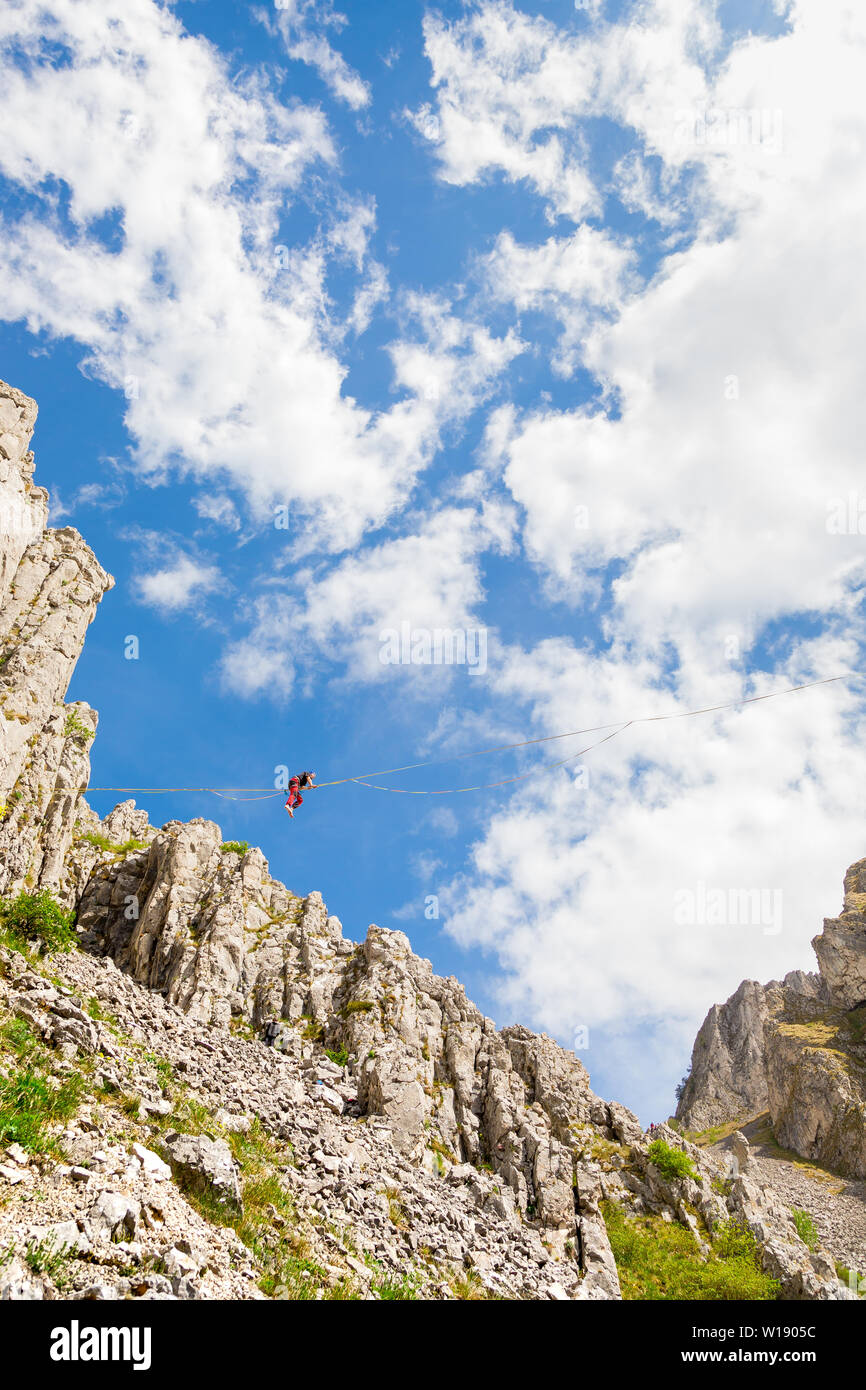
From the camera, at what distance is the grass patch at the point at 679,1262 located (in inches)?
1291

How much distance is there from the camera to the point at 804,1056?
3984 inches

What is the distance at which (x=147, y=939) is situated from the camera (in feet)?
143

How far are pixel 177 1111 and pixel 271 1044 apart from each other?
24.0 metres

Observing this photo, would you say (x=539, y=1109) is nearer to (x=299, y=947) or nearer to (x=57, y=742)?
(x=299, y=947)

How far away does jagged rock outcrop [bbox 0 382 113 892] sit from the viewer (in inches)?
1430

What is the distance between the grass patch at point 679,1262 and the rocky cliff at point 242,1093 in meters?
0.70

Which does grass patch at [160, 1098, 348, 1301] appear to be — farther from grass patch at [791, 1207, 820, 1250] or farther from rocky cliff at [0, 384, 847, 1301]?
grass patch at [791, 1207, 820, 1250]

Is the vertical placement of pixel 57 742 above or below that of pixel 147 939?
above

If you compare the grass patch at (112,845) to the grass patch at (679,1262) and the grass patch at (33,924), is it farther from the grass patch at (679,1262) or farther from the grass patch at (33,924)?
the grass patch at (679,1262)

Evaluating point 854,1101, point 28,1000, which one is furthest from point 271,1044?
point 854,1101

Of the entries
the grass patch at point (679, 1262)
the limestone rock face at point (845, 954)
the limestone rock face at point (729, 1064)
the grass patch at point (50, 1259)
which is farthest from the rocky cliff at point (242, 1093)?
the limestone rock face at point (729, 1064)
